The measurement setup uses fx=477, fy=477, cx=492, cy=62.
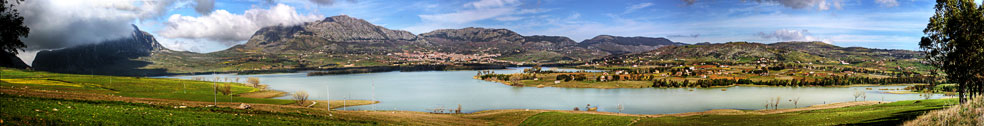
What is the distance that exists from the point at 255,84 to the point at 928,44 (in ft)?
465

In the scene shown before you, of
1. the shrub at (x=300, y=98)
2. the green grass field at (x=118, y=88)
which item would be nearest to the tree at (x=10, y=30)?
the green grass field at (x=118, y=88)

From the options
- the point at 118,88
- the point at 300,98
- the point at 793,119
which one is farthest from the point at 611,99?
the point at 118,88

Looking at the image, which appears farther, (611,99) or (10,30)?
(611,99)

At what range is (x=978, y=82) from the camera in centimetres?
2994

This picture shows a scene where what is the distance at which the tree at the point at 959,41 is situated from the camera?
2864 centimetres

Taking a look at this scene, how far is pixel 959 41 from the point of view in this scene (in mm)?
29750

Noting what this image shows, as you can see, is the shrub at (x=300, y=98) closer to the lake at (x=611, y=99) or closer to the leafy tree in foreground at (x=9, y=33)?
the lake at (x=611, y=99)

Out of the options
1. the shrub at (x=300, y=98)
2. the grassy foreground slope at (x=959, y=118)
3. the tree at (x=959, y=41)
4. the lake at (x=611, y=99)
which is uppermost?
the tree at (x=959, y=41)

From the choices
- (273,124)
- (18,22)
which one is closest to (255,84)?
(18,22)

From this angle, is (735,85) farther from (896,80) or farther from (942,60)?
(942,60)

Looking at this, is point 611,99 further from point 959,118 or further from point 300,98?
point 959,118

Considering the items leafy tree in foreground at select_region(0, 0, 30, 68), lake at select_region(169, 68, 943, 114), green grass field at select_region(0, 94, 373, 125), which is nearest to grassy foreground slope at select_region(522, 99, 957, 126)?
green grass field at select_region(0, 94, 373, 125)

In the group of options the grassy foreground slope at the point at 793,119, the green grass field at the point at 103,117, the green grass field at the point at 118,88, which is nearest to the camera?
the green grass field at the point at 103,117

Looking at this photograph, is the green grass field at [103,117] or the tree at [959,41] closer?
the green grass field at [103,117]
